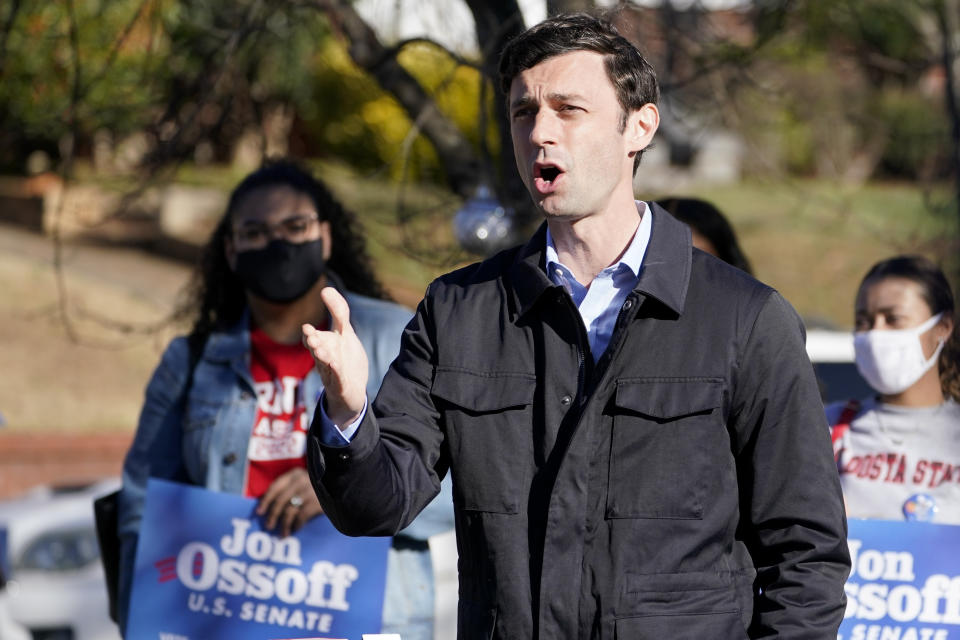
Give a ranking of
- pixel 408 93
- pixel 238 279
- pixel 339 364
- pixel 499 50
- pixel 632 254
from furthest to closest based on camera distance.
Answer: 1. pixel 408 93
2. pixel 499 50
3. pixel 238 279
4. pixel 632 254
5. pixel 339 364

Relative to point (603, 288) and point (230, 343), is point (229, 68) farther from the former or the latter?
point (603, 288)

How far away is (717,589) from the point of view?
6.91 ft

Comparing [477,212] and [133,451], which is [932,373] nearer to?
[477,212]

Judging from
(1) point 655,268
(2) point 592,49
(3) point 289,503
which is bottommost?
(3) point 289,503

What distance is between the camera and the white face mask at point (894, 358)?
3807mm

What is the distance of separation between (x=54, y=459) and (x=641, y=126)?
855 cm

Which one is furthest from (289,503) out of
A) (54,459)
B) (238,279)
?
(54,459)

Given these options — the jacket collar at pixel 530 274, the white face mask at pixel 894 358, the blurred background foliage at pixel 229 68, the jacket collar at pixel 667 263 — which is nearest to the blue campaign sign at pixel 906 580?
the white face mask at pixel 894 358

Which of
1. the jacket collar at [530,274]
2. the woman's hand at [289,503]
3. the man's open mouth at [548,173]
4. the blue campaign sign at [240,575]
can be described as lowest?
the blue campaign sign at [240,575]

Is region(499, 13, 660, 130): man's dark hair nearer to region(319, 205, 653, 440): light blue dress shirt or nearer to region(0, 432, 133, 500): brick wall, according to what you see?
region(319, 205, 653, 440): light blue dress shirt

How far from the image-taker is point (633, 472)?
6.97ft

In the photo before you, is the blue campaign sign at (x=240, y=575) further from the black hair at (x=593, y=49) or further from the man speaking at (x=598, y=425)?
the black hair at (x=593, y=49)

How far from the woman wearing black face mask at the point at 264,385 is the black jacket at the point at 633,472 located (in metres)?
1.31

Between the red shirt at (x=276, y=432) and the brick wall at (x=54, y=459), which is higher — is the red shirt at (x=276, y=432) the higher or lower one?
the higher one
